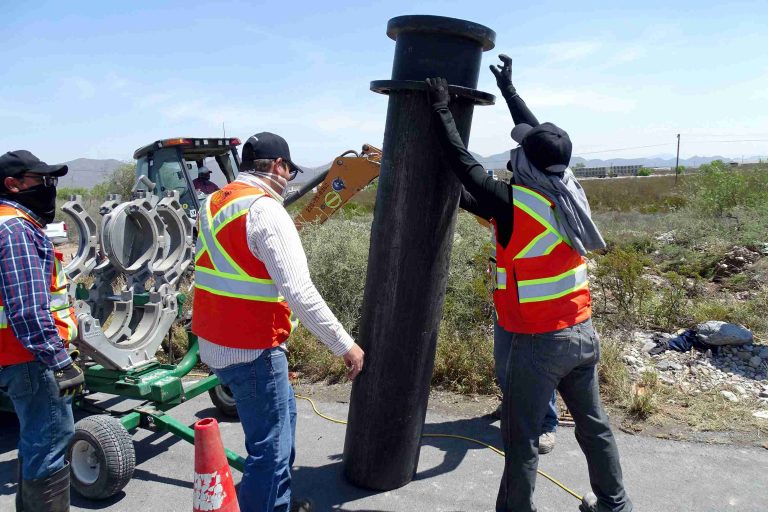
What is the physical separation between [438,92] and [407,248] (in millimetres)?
837

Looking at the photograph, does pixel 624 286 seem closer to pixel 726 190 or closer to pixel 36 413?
pixel 36 413

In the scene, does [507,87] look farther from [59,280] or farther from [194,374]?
[194,374]

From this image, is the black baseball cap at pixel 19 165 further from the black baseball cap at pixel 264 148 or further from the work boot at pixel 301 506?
the work boot at pixel 301 506

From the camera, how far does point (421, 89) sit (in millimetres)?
3191

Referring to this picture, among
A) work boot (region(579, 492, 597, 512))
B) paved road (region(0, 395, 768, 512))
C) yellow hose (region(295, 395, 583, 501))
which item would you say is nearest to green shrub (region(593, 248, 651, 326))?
paved road (region(0, 395, 768, 512))

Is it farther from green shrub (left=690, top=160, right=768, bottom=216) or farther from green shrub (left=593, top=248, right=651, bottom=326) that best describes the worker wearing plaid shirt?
green shrub (left=690, top=160, right=768, bottom=216)

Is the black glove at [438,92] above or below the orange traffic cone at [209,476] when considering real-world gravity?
above

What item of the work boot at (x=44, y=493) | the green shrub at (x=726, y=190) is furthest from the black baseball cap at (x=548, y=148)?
the green shrub at (x=726, y=190)

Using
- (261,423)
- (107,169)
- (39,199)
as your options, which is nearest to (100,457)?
(261,423)

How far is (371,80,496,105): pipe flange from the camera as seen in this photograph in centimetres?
319

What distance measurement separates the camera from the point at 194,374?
19.5ft

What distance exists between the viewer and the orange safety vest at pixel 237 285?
2.76 metres

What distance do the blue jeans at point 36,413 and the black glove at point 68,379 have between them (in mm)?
32

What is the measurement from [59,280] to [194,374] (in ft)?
9.47
